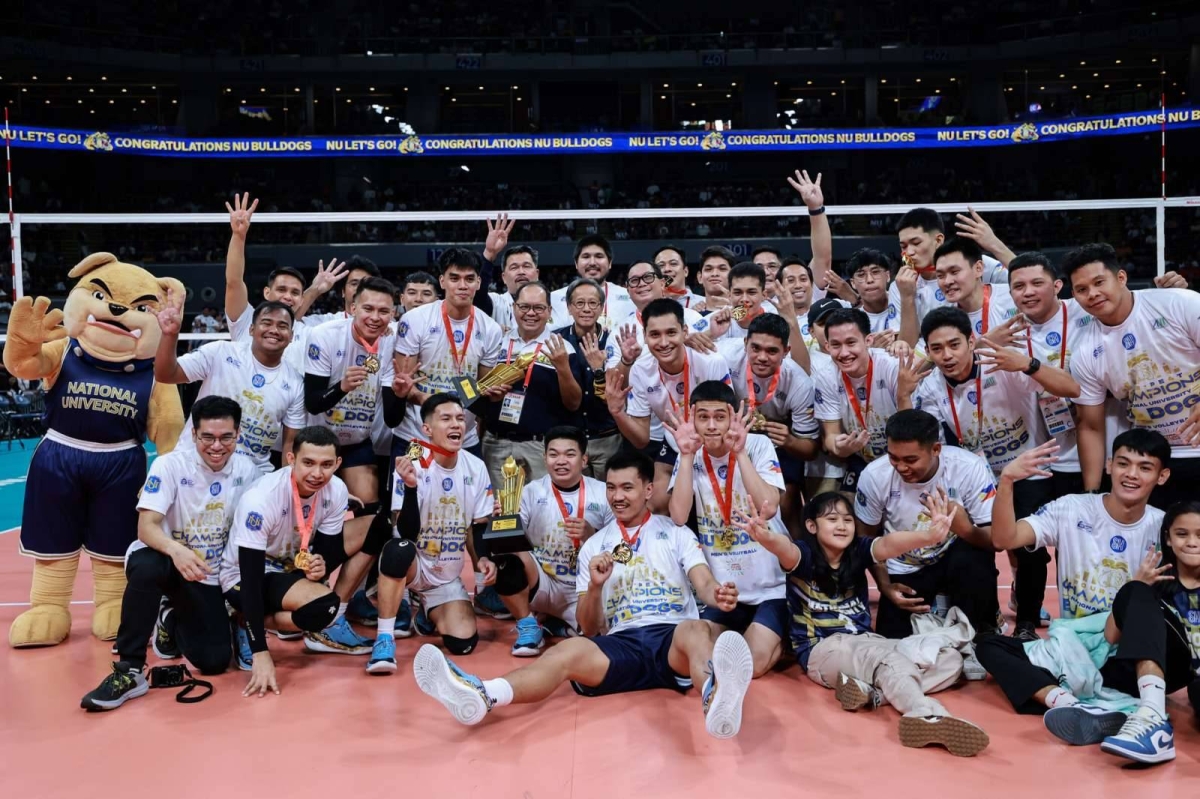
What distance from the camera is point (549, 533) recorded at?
565cm

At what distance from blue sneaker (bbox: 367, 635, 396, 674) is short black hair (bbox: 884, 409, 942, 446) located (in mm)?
2951

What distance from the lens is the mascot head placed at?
5934mm

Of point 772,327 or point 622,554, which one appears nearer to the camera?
point 622,554

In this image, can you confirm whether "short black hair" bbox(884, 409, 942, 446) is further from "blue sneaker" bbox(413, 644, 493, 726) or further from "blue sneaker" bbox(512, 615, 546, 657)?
"blue sneaker" bbox(413, 644, 493, 726)

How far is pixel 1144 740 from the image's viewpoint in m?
3.79

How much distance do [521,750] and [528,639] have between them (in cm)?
141

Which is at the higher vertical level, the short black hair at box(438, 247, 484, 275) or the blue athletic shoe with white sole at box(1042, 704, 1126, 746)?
the short black hair at box(438, 247, 484, 275)

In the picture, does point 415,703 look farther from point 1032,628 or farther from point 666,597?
point 1032,628

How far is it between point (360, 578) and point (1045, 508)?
3.89 meters

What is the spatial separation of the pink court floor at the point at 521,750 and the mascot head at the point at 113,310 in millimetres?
2048

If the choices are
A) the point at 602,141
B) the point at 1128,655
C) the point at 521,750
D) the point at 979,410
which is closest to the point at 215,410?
the point at 521,750

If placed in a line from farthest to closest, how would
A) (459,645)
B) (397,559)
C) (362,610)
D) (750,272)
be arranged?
(750,272), (362,610), (459,645), (397,559)

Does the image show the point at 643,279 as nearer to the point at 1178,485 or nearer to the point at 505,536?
the point at 505,536

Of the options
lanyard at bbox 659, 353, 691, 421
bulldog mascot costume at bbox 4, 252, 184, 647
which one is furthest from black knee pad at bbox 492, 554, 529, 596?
bulldog mascot costume at bbox 4, 252, 184, 647
